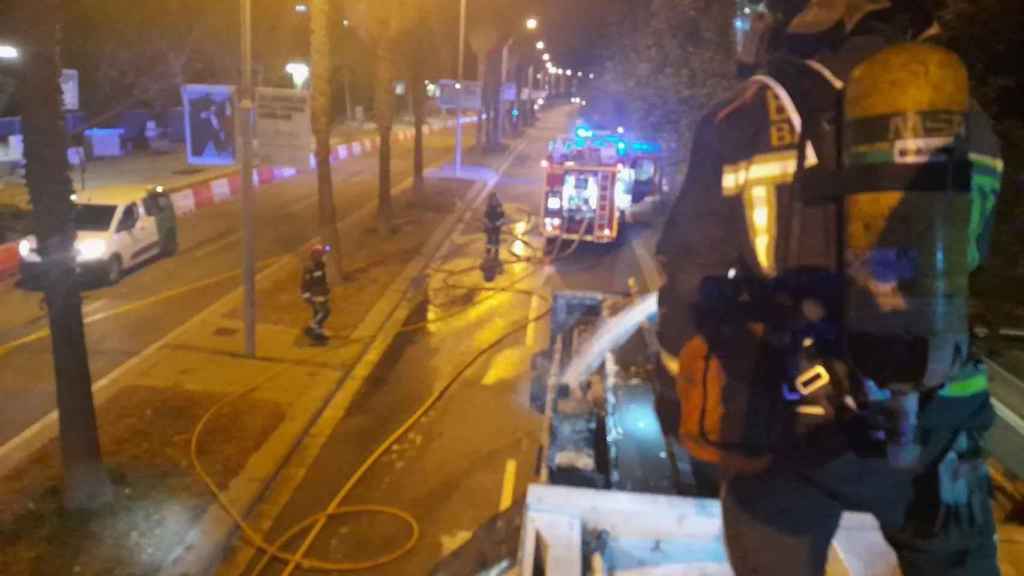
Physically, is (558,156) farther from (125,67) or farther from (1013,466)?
(125,67)

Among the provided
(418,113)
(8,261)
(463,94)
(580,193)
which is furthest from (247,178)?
(463,94)

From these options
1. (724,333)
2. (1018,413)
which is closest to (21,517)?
(724,333)

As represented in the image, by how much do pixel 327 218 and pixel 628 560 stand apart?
12.0 m

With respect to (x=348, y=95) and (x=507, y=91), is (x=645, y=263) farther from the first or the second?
(x=348, y=95)

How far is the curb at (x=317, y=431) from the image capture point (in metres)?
6.34

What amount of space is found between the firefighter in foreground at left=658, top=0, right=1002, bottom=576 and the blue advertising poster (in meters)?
9.87

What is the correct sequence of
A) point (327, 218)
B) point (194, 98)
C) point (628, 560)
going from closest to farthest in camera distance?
point (628, 560), point (194, 98), point (327, 218)

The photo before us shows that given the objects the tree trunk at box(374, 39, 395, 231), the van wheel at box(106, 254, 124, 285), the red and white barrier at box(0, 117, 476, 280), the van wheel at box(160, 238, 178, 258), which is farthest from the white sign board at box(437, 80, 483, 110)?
the van wheel at box(106, 254, 124, 285)

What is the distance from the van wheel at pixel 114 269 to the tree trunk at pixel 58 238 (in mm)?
8862

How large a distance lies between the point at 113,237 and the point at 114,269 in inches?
20.9

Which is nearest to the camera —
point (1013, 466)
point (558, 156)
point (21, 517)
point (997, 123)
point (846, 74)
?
point (846, 74)

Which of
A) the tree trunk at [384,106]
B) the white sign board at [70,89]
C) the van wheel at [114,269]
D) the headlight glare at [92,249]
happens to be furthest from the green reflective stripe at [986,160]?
the white sign board at [70,89]

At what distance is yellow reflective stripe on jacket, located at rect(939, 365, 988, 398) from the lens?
209 cm

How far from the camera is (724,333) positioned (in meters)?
2.04
